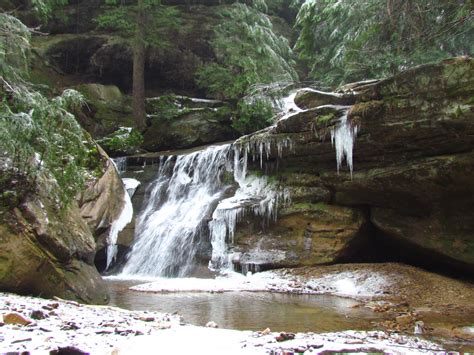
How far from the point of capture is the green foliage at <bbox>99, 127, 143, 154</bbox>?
618 inches

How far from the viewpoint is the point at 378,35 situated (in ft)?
32.9

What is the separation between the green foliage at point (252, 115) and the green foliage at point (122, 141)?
12.2ft

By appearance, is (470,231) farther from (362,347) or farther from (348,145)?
(362,347)

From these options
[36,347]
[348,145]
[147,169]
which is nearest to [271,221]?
[348,145]

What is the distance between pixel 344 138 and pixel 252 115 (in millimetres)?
6456

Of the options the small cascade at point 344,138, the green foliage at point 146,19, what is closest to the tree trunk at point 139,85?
A: the green foliage at point 146,19

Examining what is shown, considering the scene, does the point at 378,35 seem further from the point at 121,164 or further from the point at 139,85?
the point at 139,85

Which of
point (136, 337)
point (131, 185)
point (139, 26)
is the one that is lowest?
point (136, 337)

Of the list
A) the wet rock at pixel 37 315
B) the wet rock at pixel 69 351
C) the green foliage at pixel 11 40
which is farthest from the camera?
the green foliage at pixel 11 40

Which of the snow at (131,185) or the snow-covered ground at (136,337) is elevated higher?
the snow at (131,185)

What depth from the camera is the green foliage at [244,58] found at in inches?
658

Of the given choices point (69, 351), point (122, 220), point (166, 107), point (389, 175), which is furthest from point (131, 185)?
point (69, 351)

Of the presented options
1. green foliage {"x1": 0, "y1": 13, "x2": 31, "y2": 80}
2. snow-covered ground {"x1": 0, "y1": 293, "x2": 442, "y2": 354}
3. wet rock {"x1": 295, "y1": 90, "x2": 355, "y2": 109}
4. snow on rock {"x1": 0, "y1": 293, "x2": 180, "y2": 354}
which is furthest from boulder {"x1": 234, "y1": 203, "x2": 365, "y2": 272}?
green foliage {"x1": 0, "y1": 13, "x2": 31, "y2": 80}

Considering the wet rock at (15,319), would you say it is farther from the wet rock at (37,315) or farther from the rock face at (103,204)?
the rock face at (103,204)
